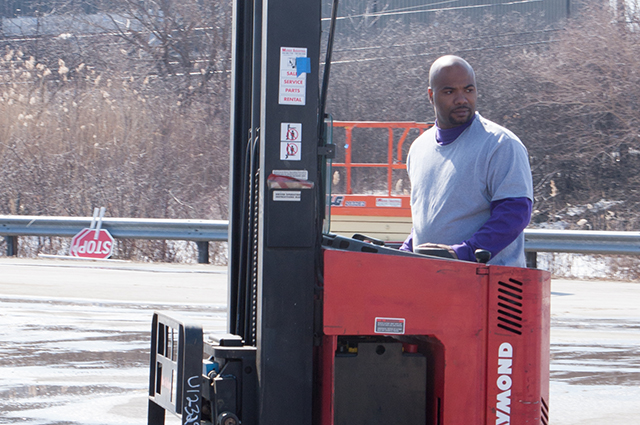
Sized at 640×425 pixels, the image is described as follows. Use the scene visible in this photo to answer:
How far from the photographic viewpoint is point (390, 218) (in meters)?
11.8

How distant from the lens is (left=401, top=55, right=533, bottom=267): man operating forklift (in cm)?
328

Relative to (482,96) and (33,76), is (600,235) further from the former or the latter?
(33,76)

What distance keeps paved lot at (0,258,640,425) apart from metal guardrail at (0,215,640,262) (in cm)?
53

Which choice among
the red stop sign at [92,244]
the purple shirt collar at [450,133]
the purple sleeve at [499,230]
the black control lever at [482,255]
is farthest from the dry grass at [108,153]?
the black control lever at [482,255]

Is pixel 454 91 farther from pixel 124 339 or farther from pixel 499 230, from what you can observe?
pixel 124 339

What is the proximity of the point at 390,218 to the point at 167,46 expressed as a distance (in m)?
12.8

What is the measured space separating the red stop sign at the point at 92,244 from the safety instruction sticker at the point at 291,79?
1063 cm

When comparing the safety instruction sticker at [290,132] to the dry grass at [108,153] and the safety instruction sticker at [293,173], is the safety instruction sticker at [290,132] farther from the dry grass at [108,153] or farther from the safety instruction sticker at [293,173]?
the dry grass at [108,153]

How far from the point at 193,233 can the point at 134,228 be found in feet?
3.37

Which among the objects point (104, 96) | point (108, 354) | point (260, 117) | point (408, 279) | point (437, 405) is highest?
point (104, 96)

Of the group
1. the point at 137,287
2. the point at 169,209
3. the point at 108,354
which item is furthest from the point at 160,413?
the point at 169,209

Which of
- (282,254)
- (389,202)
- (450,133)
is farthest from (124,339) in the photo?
(389,202)

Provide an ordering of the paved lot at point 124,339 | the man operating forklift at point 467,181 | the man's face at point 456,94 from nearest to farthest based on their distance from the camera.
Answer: the man operating forklift at point 467,181
the man's face at point 456,94
the paved lot at point 124,339

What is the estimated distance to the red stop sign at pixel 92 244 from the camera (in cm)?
1325
